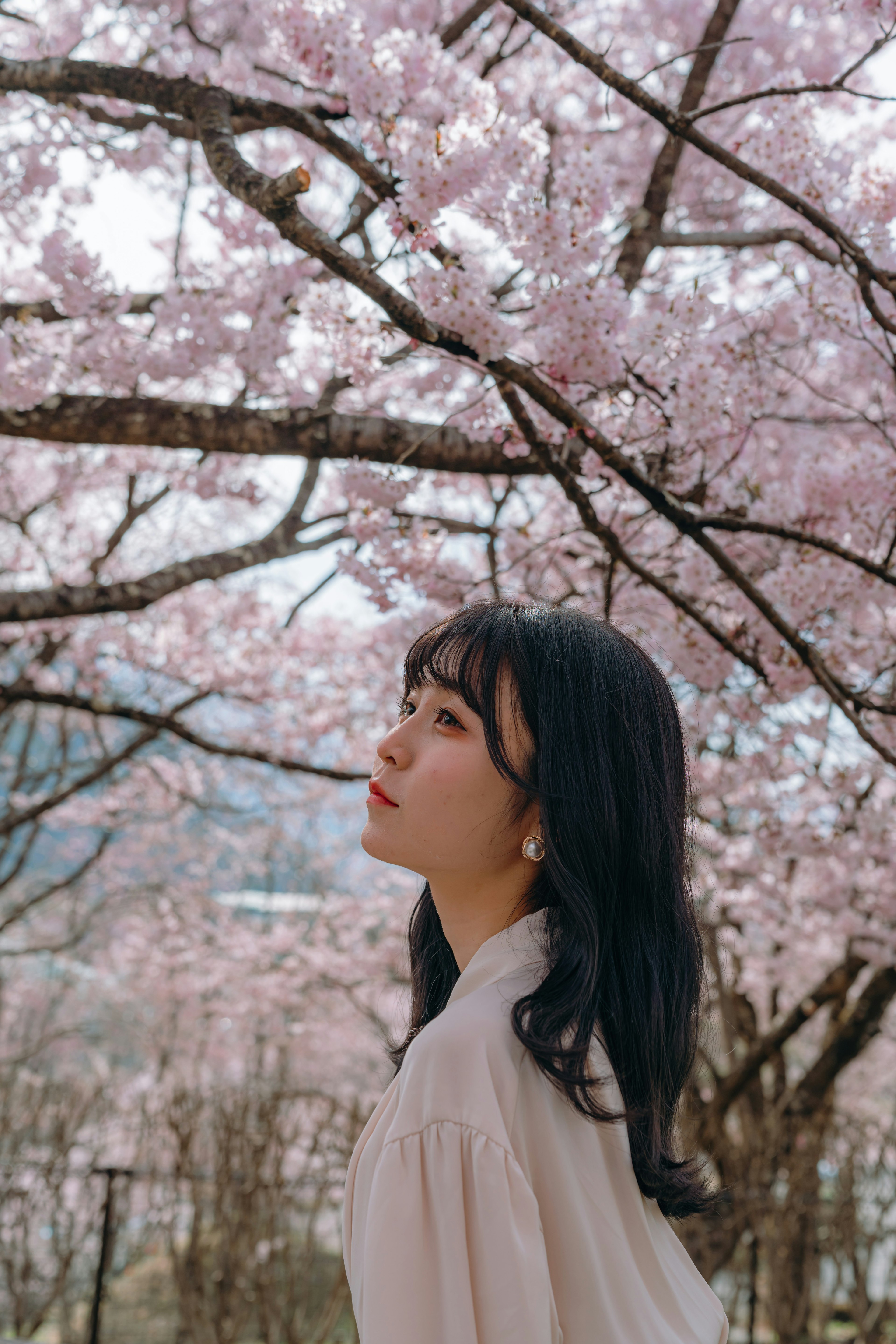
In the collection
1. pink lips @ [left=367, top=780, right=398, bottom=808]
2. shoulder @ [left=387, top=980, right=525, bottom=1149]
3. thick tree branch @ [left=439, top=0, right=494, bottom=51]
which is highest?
thick tree branch @ [left=439, top=0, right=494, bottom=51]

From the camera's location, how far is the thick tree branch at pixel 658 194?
11.4ft

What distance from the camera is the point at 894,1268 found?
5.69 meters

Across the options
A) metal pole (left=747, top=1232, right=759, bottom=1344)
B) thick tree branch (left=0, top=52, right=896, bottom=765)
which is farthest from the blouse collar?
metal pole (left=747, top=1232, right=759, bottom=1344)

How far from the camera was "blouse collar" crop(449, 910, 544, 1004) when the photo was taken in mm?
1019

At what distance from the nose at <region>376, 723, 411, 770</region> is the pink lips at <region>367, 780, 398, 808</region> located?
0.10 feet

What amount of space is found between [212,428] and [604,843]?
6.97 ft

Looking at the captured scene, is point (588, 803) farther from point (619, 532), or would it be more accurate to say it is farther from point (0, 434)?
point (0, 434)

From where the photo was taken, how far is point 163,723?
3.64 metres

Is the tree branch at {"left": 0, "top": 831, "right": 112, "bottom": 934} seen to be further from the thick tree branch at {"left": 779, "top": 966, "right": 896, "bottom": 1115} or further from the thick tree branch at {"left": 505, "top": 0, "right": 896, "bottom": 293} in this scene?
the thick tree branch at {"left": 505, "top": 0, "right": 896, "bottom": 293}

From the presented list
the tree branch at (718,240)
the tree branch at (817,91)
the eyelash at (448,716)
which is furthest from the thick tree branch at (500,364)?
the tree branch at (718,240)

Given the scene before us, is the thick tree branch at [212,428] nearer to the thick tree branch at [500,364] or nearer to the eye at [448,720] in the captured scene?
the thick tree branch at [500,364]

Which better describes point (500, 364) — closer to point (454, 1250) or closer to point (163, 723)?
point (454, 1250)

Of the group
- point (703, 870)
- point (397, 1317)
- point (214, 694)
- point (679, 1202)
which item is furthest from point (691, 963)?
point (214, 694)

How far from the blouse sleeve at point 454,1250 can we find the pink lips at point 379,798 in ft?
1.17
